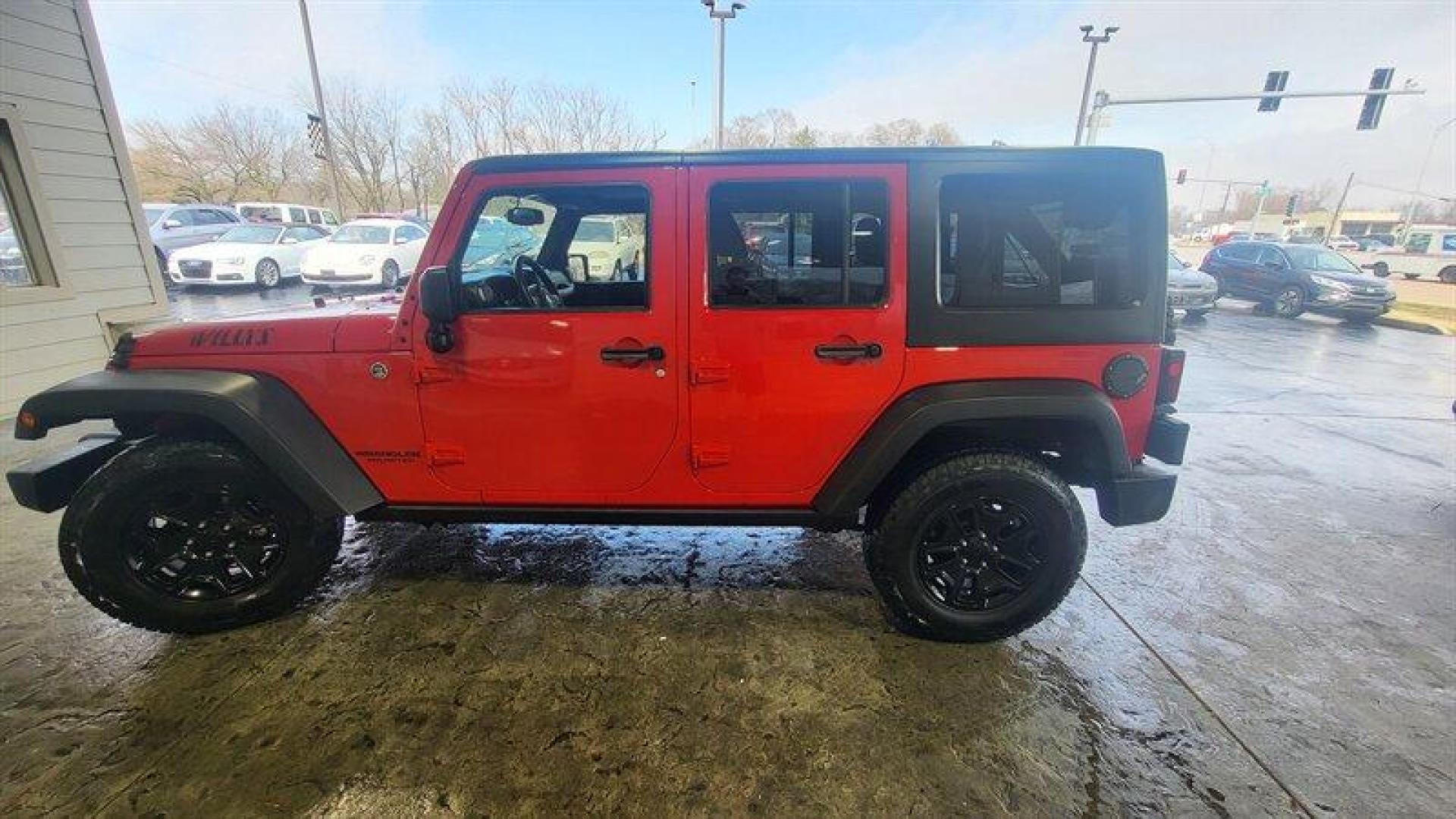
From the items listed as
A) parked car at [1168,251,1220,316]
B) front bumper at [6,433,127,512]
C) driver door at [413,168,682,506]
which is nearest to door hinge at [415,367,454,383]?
driver door at [413,168,682,506]

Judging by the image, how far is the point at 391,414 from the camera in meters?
2.53

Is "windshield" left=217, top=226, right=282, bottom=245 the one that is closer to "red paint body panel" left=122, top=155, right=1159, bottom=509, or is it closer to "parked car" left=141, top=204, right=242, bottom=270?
"parked car" left=141, top=204, right=242, bottom=270

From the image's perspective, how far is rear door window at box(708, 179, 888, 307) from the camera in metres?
2.36

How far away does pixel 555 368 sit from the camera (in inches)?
96.3

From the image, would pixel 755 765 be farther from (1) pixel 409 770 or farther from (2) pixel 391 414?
(2) pixel 391 414

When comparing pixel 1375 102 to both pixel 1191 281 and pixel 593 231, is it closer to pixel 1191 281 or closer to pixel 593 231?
pixel 1191 281

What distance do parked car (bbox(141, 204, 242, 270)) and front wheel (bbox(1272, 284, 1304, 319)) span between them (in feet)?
71.8

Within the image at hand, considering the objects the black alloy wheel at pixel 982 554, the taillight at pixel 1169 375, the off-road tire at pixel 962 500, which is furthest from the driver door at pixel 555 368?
the taillight at pixel 1169 375

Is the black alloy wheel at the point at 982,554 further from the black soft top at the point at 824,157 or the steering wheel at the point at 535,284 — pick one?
the steering wheel at the point at 535,284

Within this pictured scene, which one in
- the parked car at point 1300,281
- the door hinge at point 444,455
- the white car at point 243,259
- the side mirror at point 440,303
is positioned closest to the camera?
the side mirror at point 440,303

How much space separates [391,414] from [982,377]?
7.57 ft

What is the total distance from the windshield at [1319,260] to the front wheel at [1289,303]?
0.50m

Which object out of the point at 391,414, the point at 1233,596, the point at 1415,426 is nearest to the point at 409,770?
the point at 391,414

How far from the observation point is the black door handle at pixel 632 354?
2.41 m
